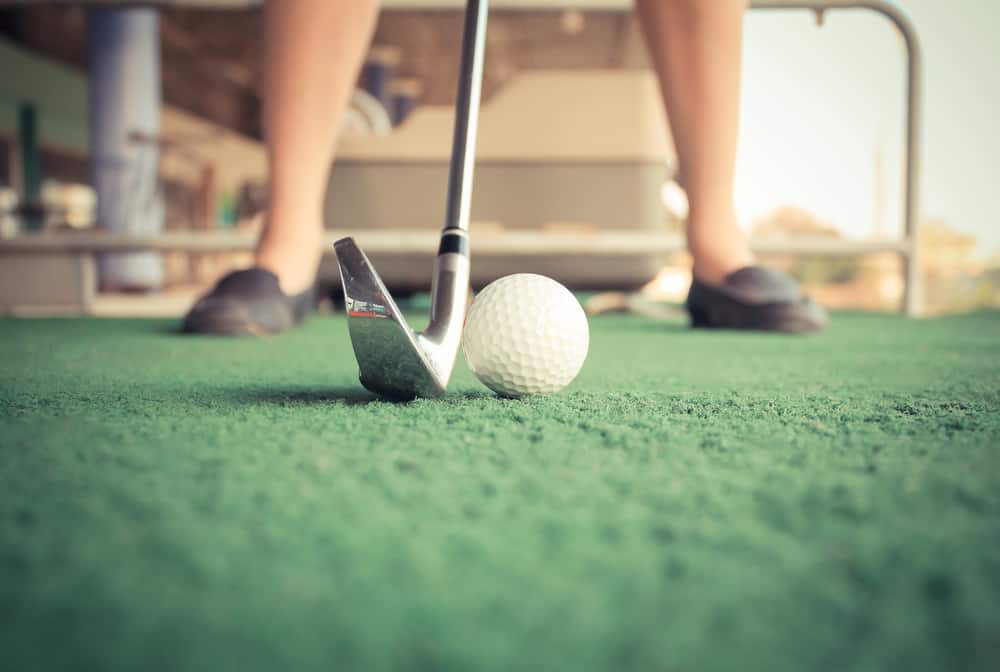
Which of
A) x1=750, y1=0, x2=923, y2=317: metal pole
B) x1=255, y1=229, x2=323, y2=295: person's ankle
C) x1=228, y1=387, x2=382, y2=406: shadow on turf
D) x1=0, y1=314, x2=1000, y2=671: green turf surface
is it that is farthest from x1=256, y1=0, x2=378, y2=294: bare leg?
x1=750, y1=0, x2=923, y2=317: metal pole

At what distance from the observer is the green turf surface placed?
0.25 m

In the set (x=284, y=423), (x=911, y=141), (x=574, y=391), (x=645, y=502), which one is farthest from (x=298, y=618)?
(x=911, y=141)

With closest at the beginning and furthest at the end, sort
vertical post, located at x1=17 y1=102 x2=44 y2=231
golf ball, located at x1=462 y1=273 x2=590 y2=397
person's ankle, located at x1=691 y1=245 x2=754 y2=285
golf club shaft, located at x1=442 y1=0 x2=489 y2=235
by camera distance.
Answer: golf ball, located at x1=462 y1=273 x2=590 y2=397 → golf club shaft, located at x1=442 y1=0 x2=489 y2=235 → person's ankle, located at x1=691 y1=245 x2=754 y2=285 → vertical post, located at x1=17 y1=102 x2=44 y2=231

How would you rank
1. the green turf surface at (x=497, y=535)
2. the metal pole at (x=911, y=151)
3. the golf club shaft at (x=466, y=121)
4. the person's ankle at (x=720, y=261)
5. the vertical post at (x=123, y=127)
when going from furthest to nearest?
the vertical post at (x=123, y=127) → the metal pole at (x=911, y=151) → the person's ankle at (x=720, y=261) → the golf club shaft at (x=466, y=121) → the green turf surface at (x=497, y=535)

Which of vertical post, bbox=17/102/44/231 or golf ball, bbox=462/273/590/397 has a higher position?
vertical post, bbox=17/102/44/231

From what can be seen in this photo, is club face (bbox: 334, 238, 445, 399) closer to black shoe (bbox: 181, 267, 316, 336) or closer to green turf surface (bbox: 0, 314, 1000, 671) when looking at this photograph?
green turf surface (bbox: 0, 314, 1000, 671)

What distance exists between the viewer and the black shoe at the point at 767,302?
149 cm

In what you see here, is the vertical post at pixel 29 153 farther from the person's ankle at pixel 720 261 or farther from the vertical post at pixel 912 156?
the person's ankle at pixel 720 261

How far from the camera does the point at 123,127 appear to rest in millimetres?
6930

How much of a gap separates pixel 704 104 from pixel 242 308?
39.1 inches

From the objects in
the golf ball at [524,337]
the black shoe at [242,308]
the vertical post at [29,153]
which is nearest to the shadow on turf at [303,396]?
the golf ball at [524,337]

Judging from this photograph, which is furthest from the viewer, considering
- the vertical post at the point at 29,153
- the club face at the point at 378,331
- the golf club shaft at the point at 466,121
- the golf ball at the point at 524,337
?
the vertical post at the point at 29,153

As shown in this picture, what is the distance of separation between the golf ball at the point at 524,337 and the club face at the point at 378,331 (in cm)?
9

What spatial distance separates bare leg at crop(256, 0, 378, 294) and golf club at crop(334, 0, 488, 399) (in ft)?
2.05
